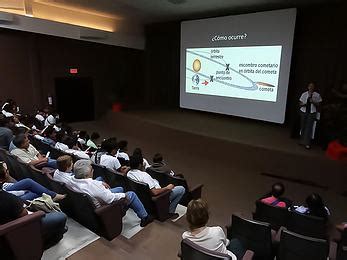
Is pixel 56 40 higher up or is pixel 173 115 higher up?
pixel 56 40

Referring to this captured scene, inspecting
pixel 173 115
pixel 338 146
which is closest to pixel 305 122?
pixel 338 146

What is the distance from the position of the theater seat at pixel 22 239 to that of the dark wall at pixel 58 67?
738 centimetres

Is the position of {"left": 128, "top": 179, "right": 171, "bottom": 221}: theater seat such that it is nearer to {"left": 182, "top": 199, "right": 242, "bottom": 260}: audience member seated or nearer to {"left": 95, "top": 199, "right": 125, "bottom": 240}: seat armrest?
{"left": 95, "top": 199, "right": 125, "bottom": 240}: seat armrest

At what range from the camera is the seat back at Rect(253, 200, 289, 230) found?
2.90 metres

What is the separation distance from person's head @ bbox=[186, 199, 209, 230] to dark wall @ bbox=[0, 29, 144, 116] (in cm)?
837

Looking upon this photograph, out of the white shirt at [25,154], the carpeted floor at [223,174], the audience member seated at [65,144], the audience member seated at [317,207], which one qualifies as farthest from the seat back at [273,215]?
the white shirt at [25,154]

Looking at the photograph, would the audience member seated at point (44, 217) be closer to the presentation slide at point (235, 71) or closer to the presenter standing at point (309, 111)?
the presenter standing at point (309, 111)

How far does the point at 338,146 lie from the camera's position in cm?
505

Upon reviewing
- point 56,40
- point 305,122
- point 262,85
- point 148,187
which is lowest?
point 148,187

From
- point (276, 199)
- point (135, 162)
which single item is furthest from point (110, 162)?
point (276, 199)

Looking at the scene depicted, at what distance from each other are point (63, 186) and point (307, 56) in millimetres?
6573

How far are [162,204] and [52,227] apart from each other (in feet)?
4.01

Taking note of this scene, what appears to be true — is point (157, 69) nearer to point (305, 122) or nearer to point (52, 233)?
point (305, 122)

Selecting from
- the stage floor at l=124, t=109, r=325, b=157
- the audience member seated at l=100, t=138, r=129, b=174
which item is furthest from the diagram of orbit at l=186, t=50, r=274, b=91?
the audience member seated at l=100, t=138, r=129, b=174
